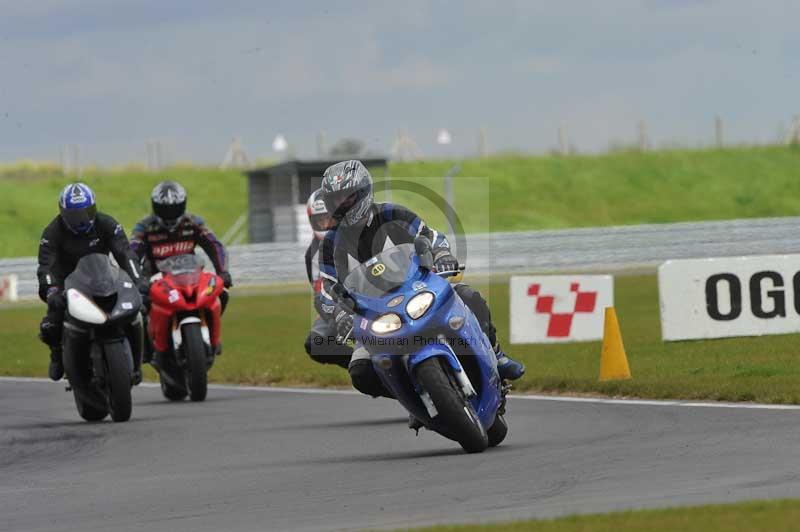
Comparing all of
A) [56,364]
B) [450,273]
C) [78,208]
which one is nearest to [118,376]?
[56,364]

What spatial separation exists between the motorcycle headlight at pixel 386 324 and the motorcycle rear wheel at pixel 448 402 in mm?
265

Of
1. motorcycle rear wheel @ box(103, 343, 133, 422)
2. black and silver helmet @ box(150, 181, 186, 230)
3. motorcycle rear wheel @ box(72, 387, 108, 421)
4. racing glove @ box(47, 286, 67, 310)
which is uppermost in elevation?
black and silver helmet @ box(150, 181, 186, 230)

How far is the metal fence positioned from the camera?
120ft

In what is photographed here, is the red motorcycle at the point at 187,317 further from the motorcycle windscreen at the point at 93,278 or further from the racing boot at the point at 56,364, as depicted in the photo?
the motorcycle windscreen at the point at 93,278

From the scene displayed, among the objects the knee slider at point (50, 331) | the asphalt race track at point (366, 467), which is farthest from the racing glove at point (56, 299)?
the asphalt race track at point (366, 467)

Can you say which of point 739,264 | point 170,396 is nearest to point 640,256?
point 739,264

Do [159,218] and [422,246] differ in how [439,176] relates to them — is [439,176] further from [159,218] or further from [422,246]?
[422,246]

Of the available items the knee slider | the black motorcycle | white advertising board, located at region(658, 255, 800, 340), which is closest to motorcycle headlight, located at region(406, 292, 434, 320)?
the black motorcycle

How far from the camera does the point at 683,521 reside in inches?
277

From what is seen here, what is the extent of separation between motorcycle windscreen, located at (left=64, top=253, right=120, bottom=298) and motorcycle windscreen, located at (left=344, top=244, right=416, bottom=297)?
4.35 meters

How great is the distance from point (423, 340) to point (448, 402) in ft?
1.27

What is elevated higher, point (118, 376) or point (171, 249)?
point (171, 249)

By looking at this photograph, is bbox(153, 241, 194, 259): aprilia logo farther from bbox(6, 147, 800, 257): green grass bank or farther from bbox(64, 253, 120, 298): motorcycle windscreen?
bbox(6, 147, 800, 257): green grass bank

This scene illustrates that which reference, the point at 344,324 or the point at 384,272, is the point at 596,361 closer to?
the point at 344,324
